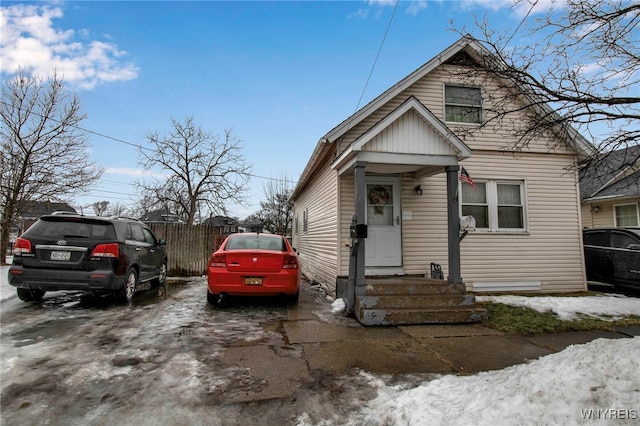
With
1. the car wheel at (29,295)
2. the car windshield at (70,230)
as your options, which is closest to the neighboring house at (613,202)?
the car windshield at (70,230)

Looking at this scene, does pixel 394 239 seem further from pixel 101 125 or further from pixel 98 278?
pixel 101 125

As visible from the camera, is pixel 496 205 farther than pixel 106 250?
Yes

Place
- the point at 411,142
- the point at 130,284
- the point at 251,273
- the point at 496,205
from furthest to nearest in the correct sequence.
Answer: the point at 496,205
the point at 130,284
the point at 411,142
the point at 251,273

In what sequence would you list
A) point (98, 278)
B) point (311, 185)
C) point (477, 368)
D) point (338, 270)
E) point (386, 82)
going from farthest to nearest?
1. point (311, 185)
2. point (386, 82)
3. point (338, 270)
4. point (98, 278)
5. point (477, 368)

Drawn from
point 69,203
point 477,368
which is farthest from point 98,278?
point 69,203

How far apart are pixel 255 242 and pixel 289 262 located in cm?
92

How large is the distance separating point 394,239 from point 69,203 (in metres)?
13.3

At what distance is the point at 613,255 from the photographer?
8945 millimetres

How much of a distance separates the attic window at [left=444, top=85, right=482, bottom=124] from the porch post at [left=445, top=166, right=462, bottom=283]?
2.82 meters

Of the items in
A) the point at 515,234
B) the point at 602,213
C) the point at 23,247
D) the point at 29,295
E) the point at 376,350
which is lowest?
the point at 376,350

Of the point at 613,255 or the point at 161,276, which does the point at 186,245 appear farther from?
the point at 613,255

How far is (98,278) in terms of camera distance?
5562 millimetres

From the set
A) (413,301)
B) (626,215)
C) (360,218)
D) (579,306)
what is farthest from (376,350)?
(626,215)

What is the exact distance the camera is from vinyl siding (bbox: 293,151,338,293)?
7.77 metres
